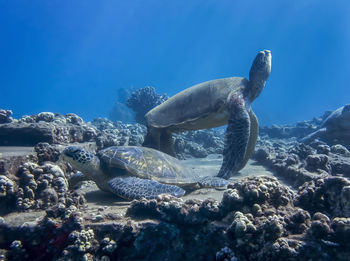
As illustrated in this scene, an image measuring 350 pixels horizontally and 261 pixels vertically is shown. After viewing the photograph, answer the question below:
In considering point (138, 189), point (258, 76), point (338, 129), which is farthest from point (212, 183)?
point (338, 129)

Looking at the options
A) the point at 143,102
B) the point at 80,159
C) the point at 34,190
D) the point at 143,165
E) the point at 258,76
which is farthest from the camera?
the point at 143,102

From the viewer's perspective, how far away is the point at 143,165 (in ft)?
14.4

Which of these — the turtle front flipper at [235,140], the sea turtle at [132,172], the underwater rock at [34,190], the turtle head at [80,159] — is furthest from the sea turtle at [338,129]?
the underwater rock at [34,190]

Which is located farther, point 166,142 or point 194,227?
point 166,142

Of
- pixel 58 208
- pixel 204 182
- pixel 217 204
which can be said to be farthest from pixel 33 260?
pixel 204 182

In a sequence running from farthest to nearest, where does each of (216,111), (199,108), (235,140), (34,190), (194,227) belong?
(199,108) → (216,111) → (235,140) → (34,190) → (194,227)

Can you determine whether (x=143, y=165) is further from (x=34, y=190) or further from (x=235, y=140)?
(x=235, y=140)

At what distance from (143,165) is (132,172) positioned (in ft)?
0.98

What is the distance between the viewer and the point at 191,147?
10.4 m

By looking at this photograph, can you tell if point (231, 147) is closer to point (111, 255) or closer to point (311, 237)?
point (311, 237)

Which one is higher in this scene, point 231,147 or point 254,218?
point 231,147

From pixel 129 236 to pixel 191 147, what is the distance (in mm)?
7950

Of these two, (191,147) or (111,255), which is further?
(191,147)

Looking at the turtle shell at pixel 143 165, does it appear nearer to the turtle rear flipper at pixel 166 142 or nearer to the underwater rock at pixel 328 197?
the underwater rock at pixel 328 197
